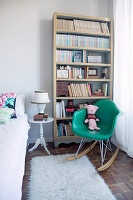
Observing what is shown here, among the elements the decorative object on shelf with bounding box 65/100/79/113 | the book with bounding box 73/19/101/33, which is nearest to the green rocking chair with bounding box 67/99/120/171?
the decorative object on shelf with bounding box 65/100/79/113

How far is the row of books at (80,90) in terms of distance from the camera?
250cm

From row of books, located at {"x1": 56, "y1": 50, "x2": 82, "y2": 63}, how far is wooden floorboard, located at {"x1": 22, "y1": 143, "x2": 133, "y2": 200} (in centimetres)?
150

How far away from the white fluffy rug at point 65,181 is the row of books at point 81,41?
184cm

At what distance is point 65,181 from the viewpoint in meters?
1.54

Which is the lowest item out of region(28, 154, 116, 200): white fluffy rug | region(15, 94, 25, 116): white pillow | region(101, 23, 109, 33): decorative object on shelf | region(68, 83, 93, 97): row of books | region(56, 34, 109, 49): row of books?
region(28, 154, 116, 200): white fluffy rug

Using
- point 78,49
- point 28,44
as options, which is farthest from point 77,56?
point 28,44

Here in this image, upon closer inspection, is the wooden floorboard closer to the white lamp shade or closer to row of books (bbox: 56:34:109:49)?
the white lamp shade

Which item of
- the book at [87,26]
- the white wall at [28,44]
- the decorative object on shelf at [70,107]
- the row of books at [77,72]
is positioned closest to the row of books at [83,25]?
the book at [87,26]

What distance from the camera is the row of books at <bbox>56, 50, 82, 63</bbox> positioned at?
242 cm

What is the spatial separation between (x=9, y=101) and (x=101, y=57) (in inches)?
73.8

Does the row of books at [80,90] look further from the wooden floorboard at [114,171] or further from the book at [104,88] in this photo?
the wooden floorboard at [114,171]

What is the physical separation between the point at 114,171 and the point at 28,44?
2.38 metres

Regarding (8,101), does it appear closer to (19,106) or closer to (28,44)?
(19,106)

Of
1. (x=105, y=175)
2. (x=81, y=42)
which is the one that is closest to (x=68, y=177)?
(x=105, y=175)
